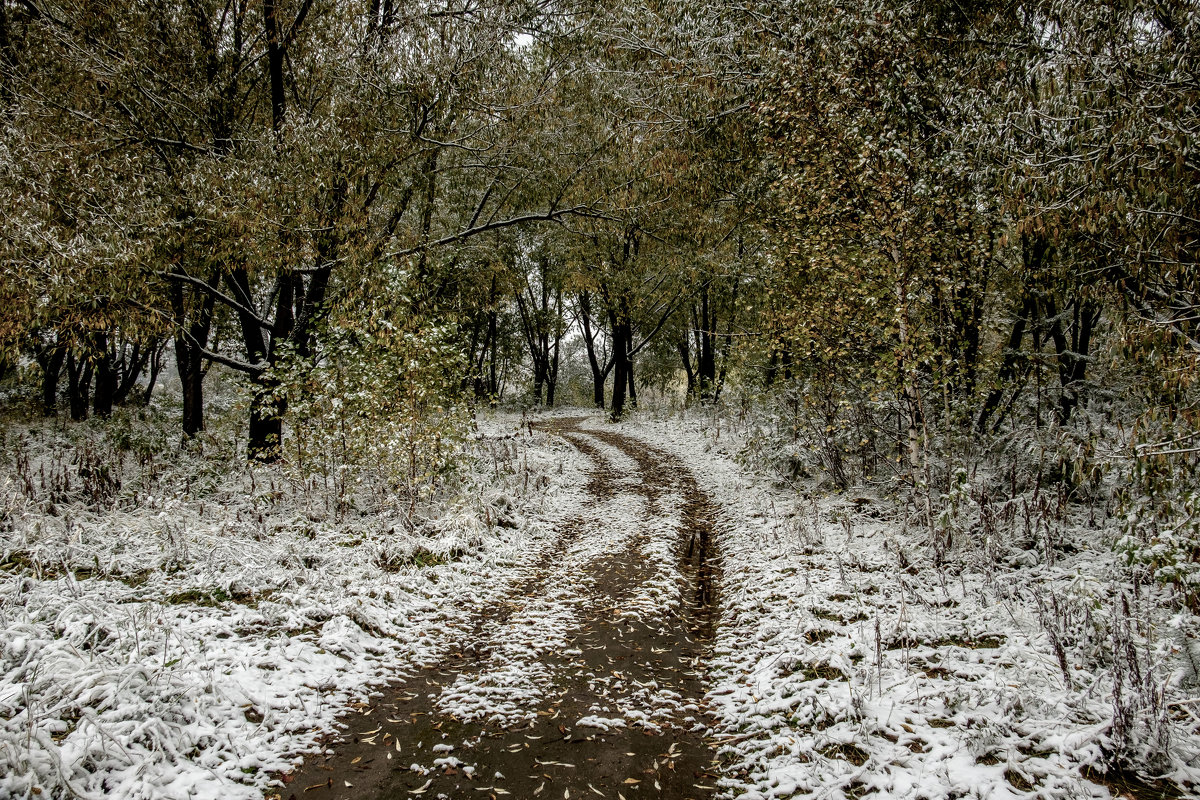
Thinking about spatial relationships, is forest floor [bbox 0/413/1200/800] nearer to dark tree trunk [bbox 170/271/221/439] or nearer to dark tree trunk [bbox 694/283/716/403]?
dark tree trunk [bbox 170/271/221/439]

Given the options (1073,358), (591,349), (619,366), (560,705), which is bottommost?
(560,705)

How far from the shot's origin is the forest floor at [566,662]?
3334mm

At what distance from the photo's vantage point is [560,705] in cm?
455

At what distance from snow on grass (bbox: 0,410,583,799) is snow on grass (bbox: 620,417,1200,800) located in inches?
124

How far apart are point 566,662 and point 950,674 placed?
319cm

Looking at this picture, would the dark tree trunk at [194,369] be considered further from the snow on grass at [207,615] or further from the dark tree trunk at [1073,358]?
the dark tree trunk at [1073,358]

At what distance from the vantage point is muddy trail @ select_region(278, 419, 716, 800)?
363cm

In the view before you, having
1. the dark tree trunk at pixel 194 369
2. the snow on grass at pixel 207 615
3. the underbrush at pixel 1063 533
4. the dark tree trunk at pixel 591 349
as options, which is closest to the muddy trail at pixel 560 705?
the snow on grass at pixel 207 615

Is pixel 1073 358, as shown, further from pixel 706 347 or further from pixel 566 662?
pixel 706 347

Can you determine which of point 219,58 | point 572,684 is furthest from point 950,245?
point 219,58

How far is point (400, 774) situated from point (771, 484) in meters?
9.04

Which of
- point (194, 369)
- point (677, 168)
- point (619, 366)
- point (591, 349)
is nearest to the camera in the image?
point (677, 168)

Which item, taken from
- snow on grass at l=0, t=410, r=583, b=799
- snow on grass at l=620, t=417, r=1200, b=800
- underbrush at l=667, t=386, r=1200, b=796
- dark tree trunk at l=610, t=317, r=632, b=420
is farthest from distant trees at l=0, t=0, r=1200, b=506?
dark tree trunk at l=610, t=317, r=632, b=420

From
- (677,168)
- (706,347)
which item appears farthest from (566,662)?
(706,347)
